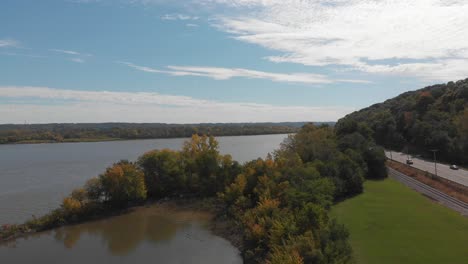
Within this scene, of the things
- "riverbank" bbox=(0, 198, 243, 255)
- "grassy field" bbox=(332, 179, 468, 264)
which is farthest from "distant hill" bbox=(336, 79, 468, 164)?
"riverbank" bbox=(0, 198, 243, 255)

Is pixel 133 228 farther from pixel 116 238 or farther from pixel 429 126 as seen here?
pixel 429 126

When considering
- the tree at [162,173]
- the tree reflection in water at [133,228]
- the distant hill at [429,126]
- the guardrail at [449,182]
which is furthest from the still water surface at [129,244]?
the distant hill at [429,126]

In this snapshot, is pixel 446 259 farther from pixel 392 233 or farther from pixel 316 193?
pixel 316 193

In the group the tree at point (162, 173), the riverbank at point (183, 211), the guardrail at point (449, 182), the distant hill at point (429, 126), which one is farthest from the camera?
the distant hill at point (429, 126)

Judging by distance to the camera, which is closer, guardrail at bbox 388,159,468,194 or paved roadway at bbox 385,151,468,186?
guardrail at bbox 388,159,468,194

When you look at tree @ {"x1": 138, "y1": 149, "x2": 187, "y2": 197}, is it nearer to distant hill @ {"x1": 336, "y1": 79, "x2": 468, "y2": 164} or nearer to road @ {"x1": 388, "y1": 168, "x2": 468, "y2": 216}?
road @ {"x1": 388, "y1": 168, "x2": 468, "y2": 216}

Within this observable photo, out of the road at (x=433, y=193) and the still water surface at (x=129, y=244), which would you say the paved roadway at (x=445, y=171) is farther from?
the still water surface at (x=129, y=244)

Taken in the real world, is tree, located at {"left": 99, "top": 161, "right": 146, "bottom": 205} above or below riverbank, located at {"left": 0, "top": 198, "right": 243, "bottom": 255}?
above
